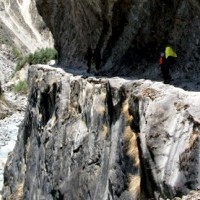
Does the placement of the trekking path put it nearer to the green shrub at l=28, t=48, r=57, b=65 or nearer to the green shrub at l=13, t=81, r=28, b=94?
the green shrub at l=13, t=81, r=28, b=94

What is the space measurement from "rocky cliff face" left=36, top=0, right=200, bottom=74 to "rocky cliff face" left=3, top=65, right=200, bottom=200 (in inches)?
91.4

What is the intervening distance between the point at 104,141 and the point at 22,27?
249 feet

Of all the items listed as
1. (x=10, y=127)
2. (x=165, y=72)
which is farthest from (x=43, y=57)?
(x=165, y=72)

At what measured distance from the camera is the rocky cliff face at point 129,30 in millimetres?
16177

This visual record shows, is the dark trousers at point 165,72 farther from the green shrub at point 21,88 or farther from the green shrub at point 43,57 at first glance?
the green shrub at point 21,88

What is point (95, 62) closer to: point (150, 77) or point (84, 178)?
point (150, 77)

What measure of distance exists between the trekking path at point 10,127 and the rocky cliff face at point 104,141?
36.2ft

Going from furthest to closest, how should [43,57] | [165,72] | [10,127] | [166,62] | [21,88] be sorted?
[43,57]
[21,88]
[10,127]
[166,62]
[165,72]

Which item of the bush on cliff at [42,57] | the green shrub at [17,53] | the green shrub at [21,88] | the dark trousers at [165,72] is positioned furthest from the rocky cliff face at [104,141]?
the green shrub at [17,53]

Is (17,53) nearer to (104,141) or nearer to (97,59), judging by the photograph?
(97,59)

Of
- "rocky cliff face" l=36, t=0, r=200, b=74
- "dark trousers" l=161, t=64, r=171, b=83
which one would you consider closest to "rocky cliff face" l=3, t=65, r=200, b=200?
"dark trousers" l=161, t=64, r=171, b=83

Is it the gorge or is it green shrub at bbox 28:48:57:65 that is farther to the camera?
green shrub at bbox 28:48:57:65

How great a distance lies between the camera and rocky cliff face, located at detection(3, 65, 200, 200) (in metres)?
10.7

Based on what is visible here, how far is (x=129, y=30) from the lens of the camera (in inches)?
785
